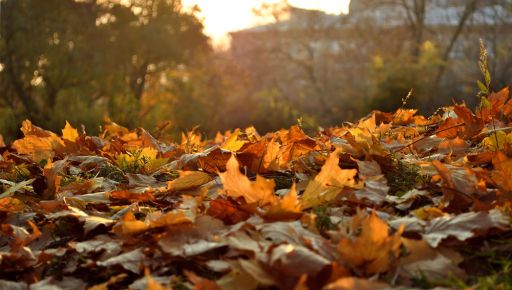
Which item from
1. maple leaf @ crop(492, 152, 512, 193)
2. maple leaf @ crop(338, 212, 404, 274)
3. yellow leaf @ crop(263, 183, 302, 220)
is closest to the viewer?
maple leaf @ crop(338, 212, 404, 274)

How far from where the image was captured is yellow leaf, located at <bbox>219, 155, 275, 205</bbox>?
54.2 inches

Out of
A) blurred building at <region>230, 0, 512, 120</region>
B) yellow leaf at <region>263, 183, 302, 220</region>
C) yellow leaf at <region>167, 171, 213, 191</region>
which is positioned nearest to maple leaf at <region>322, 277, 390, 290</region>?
yellow leaf at <region>263, 183, 302, 220</region>

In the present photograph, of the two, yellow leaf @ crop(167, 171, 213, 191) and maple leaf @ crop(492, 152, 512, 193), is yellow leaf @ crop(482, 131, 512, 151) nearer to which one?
maple leaf @ crop(492, 152, 512, 193)

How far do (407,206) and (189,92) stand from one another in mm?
16214

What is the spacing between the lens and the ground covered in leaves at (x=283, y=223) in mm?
1138

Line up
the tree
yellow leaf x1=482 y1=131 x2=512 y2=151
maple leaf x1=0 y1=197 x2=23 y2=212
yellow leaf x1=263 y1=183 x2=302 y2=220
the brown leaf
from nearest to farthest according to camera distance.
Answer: the brown leaf
yellow leaf x1=263 y1=183 x2=302 y2=220
maple leaf x1=0 y1=197 x2=23 y2=212
yellow leaf x1=482 y1=131 x2=512 y2=151
the tree

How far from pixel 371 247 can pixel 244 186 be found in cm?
39

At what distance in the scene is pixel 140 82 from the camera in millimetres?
21125

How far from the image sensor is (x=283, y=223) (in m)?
1.32

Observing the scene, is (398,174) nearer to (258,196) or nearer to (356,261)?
(258,196)

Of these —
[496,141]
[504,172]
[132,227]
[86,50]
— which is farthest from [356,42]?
[132,227]

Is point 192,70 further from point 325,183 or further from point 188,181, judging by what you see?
point 325,183

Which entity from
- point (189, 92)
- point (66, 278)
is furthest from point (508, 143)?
point (189, 92)

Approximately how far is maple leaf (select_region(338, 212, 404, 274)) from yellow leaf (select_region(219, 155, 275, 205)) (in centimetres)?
30
